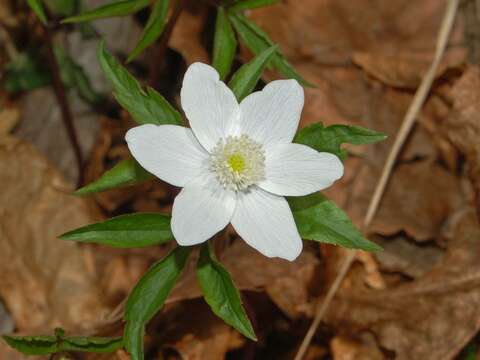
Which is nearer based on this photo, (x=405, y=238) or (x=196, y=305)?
(x=196, y=305)

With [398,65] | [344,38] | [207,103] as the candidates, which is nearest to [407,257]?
[398,65]

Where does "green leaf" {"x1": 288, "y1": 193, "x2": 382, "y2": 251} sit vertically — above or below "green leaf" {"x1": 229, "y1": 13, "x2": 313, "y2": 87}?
below

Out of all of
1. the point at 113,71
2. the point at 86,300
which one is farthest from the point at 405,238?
the point at 113,71

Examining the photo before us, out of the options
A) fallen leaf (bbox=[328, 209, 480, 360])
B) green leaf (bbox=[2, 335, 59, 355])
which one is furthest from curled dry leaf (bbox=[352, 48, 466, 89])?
green leaf (bbox=[2, 335, 59, 355])

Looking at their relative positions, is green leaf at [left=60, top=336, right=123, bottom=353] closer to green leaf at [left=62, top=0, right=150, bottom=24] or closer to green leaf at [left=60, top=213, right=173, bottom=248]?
green leaf at [left=60, top=213, right=173, bottom=248]

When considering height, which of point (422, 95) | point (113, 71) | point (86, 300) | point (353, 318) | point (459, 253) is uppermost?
point (113, 71)

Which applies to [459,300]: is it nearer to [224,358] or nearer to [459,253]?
[459,253]

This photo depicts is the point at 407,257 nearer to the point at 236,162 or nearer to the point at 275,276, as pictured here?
the point at 275,276
